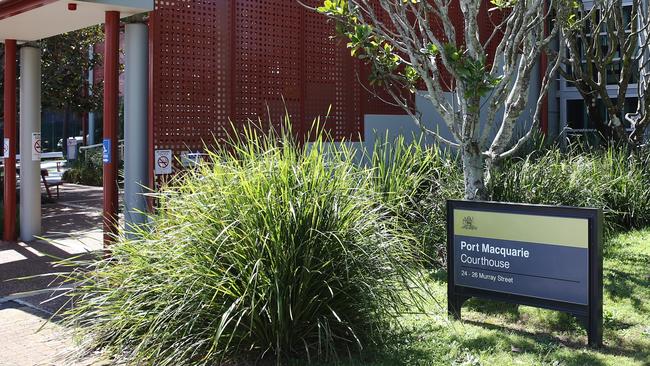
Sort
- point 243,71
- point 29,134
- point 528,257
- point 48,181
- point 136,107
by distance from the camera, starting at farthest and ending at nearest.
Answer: point 48,181 < point 29,134 < point 243,71 < point 136,107 < point 528,257

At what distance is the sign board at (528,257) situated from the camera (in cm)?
506

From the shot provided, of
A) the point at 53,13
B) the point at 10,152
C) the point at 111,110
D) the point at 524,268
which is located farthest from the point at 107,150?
the point at 524,268

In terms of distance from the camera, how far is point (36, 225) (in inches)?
442

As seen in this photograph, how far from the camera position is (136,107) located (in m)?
8.80

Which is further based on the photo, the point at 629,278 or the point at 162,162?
the point at 162,162

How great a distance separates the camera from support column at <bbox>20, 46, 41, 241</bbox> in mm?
10875

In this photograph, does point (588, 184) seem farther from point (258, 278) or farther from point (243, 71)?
point (258, 278)

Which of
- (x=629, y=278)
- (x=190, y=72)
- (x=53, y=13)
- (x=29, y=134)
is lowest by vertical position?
(x=629, y=278)

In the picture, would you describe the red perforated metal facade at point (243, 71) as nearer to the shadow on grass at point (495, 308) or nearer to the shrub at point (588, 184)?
the shrub at point (588, 184)

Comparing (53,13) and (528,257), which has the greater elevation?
(53,13)

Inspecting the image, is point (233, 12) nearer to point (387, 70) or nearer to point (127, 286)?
point (387, 70)

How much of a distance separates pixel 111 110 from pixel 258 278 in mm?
4364

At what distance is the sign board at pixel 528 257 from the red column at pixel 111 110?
4.31 m

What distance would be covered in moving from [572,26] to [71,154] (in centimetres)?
2646
